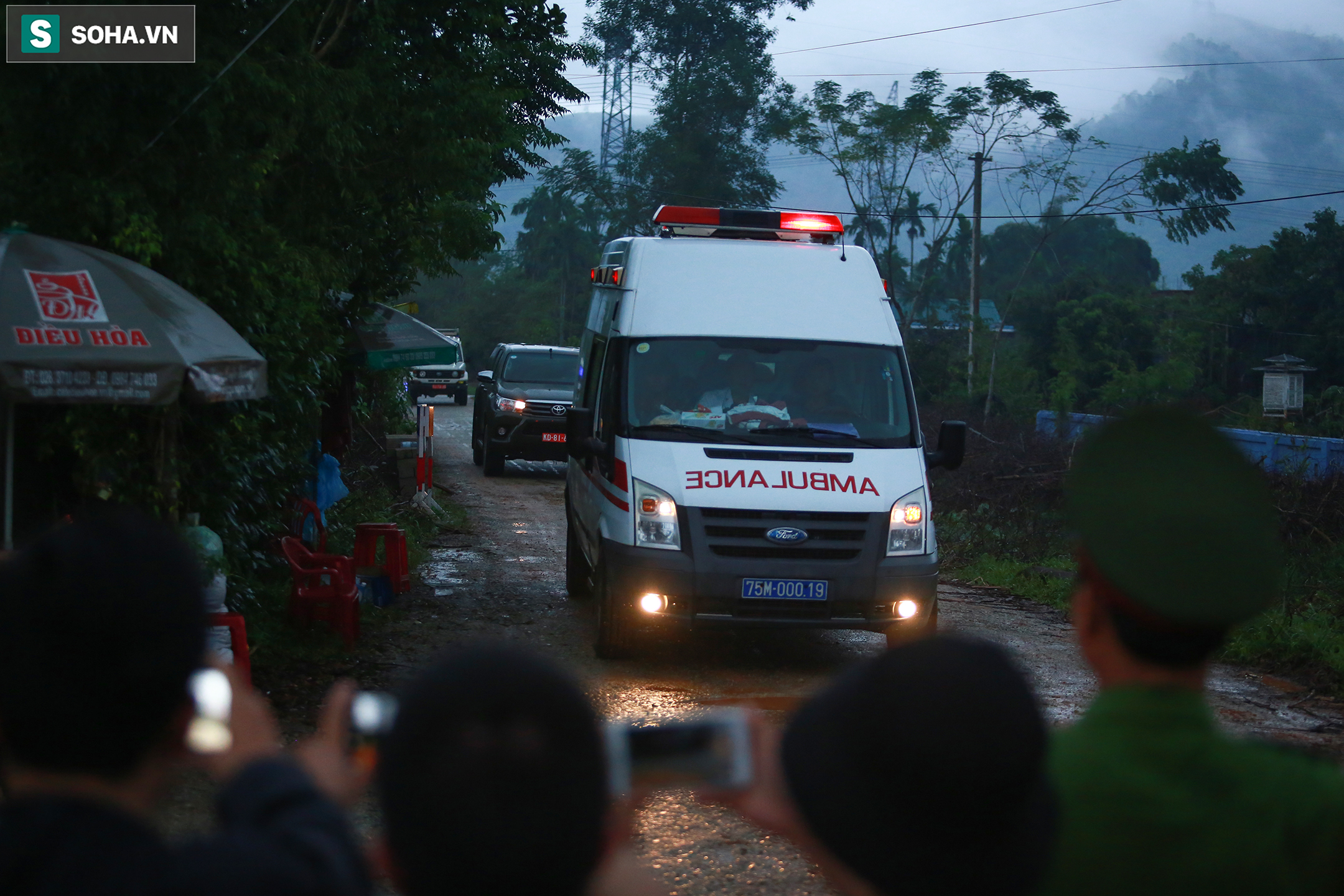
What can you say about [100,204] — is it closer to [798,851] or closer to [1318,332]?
[798,851]

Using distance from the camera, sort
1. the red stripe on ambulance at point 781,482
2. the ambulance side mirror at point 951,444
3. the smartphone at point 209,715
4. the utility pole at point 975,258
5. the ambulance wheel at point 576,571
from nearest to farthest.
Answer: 1. the smartphone at point 209,715
2. the red stripe on ambulance at point 781,482
3. the ambulance side mirror at point 951,444
4. the ambulance wheel at point 576,571
5. the utility pole at point 975,258

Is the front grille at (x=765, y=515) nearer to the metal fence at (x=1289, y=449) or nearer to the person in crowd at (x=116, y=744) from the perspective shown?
the person in crowd at (x=116, y=744)

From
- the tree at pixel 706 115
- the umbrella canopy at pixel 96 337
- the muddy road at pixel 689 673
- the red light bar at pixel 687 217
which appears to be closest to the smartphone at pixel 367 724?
the muddy road at pixel 689 673

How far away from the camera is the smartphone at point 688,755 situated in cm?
143

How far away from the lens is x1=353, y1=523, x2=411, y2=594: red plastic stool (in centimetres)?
1012

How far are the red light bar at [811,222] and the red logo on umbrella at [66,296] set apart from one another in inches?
207

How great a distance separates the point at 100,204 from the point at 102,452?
1.32 metres

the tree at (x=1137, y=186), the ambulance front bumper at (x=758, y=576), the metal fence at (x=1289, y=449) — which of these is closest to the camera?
the ambulance front bumper at (x=758, y=576)

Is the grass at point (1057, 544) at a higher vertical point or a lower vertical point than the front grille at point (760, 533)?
lower

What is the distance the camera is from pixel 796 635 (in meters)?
9.41

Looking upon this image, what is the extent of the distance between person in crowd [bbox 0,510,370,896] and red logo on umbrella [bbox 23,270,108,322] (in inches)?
177

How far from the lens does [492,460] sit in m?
20.5

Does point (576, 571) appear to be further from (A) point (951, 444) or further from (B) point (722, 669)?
(A) point (951, 444)

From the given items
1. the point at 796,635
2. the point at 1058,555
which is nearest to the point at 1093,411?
the point at 1058,555
